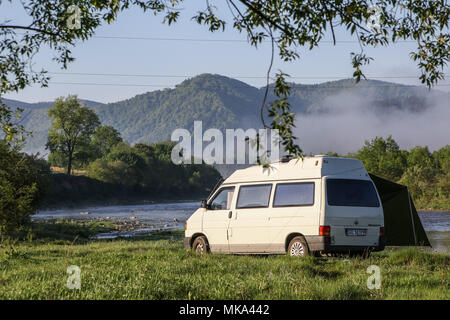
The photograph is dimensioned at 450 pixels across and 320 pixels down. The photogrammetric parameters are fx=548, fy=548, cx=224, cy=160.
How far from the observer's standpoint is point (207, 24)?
10586 mm

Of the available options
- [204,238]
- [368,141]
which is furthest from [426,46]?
[368,141]

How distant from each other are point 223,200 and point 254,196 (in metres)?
1.16

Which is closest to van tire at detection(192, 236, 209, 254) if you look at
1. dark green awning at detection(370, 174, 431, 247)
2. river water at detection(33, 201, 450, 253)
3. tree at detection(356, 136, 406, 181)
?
dark green awning at detection(370, 174, 431, 247)

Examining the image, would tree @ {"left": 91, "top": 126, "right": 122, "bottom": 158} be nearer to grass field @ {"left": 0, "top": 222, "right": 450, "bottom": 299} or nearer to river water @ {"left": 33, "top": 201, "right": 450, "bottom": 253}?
river water @ {"left": 33, "top": 201, "right": 450, "bottom": 253}

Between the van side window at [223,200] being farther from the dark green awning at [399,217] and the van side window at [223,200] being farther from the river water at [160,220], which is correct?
the river water at [160,220]

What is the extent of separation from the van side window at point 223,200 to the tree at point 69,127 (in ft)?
288

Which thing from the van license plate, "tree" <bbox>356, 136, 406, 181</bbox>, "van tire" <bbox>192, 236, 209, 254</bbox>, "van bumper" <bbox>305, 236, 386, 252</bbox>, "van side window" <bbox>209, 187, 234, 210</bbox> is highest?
"tree" <bbox>356, 136, 406, 181</bbox>

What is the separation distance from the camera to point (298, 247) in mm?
12766

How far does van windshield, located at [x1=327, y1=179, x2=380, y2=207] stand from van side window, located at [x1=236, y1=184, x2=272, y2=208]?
5.61 ft

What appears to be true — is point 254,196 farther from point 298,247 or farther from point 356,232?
point 356,232

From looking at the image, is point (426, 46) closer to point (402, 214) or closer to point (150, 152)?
point (402, 214)

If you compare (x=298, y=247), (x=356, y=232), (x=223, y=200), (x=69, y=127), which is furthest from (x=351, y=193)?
(x=69, y=127)

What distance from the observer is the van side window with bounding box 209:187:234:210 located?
14523 millimetres

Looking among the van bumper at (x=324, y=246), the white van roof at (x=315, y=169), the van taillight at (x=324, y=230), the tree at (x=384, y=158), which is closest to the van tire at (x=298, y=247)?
the van bumper at (x=324, y=246)
